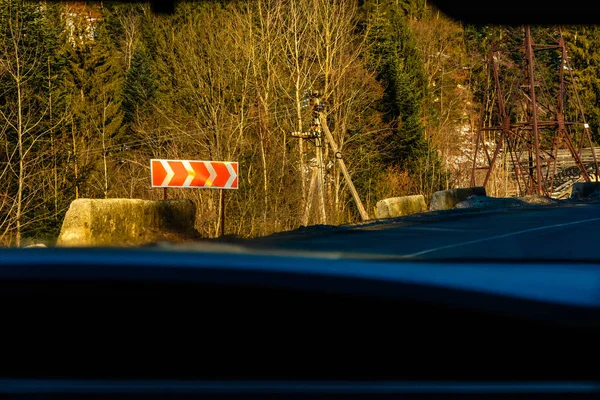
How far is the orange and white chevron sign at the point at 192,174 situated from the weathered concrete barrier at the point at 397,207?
4.00 meters

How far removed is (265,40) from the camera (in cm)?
3734

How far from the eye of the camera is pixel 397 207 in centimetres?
1730

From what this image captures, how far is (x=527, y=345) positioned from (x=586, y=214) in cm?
1598

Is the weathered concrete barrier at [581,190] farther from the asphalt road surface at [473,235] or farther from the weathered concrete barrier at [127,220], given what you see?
the weathered concrete barrier at [127,220]

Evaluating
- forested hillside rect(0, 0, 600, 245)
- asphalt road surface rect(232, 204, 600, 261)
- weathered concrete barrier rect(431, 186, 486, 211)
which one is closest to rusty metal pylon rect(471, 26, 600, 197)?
asphalt road surface rect(232, 204, 600, 261)

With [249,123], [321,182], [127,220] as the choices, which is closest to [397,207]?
[127,220]

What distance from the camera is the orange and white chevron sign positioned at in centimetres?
1366

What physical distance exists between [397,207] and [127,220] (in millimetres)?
13071

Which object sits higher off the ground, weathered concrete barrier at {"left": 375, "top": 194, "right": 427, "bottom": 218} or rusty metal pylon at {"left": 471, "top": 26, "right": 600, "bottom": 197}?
rusty metal pylon at {"left": 471, "top": 26, "right": 600, "bottom": 197}

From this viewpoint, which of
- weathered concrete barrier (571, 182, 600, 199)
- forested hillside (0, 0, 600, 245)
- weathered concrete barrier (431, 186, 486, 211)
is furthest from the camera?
weathered concrete barrier (571, 182, 600, 199)

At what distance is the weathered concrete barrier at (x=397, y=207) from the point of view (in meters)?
17.1

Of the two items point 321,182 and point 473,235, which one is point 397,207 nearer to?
point 473,235

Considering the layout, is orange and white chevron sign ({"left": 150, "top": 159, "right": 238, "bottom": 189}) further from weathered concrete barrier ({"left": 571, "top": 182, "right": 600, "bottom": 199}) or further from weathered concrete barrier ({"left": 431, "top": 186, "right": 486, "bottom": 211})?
weathered concrete barrier ({"left": 571, "top": 182, "right": 600, "bottom": 199})

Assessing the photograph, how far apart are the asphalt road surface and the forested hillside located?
235 cm
